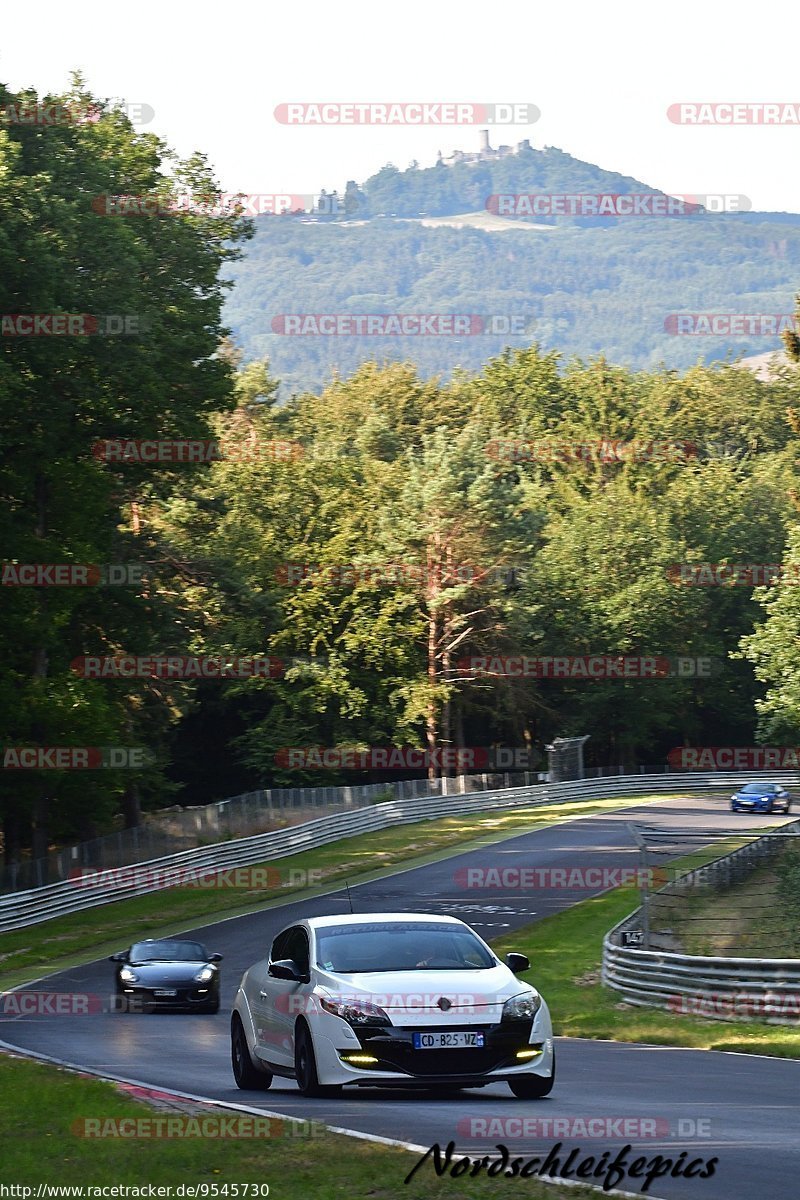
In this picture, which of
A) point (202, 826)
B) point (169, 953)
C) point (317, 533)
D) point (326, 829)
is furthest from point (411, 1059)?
point (317, 533)

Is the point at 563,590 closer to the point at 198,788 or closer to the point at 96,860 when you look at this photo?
the point at 198,788

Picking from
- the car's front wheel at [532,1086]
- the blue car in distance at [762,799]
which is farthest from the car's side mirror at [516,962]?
the blue car in distance at [762,799]

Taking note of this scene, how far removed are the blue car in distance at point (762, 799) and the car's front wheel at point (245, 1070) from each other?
4977 cm

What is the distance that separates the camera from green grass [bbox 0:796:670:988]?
36.7 meters

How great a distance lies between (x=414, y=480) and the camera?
71.6 meters

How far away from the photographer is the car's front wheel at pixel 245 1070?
45.8 ft

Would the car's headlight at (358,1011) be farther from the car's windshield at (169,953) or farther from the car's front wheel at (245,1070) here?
the car's windshield at (169,953)

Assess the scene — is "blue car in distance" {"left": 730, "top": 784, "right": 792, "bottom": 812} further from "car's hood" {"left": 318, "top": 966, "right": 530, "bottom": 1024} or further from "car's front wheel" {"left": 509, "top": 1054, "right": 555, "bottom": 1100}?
"car's hood" {"left": 318, "top": 966, "right": 530, "bottom": 1024}

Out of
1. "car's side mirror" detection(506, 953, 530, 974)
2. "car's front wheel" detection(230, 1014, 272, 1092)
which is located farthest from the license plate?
"car's front wheel" detection(230, 1014, 272, 1092)

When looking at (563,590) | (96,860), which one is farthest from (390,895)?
(563,590)

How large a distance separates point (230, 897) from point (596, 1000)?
19.9 meters

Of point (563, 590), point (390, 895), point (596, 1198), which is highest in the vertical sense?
point (563, 590)

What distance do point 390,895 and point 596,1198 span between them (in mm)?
33491

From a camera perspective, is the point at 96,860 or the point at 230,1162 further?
the point at 96,860
